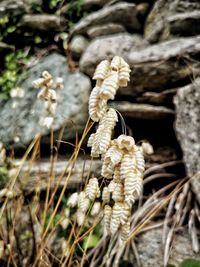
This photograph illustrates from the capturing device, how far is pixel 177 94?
215cm

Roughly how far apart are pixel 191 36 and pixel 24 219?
5.74 ft

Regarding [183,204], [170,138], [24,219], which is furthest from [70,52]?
[183,204]

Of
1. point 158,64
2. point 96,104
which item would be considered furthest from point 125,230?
point 158,64

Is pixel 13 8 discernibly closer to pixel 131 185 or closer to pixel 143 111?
pixel 143 111

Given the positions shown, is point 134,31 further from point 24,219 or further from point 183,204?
point 24,219

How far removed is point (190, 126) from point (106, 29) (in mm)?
1292

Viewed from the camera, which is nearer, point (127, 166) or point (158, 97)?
point (127, 166)

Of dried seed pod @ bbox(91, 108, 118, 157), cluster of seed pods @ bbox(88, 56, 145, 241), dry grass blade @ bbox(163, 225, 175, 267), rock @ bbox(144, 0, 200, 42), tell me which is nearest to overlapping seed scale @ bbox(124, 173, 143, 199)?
cluster of seed pods @ bbox(88, 56, 145, 241)

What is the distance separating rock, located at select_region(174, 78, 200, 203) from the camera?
193 cm

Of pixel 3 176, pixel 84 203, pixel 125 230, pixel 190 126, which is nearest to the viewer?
pixel 125 230

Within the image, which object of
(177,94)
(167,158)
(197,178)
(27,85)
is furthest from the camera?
(27,85)

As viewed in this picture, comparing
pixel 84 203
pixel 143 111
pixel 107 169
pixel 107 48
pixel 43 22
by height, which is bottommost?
pixel 84 203

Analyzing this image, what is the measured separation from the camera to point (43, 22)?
3.15m

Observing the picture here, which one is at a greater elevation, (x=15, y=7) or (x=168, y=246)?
(x=15, y=7)
